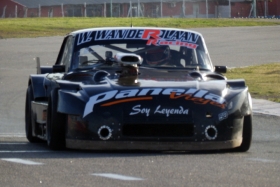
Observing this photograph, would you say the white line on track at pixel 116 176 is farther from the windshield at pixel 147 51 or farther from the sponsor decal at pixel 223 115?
the windshield at pixel 147 51

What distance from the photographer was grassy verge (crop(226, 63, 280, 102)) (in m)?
16.9

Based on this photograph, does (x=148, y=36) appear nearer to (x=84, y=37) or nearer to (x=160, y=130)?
(x=84, y=37)

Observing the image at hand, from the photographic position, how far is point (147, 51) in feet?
30.7

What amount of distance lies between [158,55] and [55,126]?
197 centimetres

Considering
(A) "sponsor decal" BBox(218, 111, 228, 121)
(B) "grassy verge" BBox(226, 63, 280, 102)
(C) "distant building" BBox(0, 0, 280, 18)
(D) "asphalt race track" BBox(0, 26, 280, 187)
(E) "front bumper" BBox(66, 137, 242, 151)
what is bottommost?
(B) "grassy verge" BBox(226, 63, 280, 102)

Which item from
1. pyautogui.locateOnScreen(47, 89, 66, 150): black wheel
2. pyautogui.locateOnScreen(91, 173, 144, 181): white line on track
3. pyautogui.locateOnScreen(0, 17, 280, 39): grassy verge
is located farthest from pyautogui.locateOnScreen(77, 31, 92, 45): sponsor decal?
pyautogui.locateOnScreen(0, 17, 280, 39): grassy verge

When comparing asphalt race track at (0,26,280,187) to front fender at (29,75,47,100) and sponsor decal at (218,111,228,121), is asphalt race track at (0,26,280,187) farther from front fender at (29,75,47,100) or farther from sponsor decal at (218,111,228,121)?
front fender at (29,75,47,100)

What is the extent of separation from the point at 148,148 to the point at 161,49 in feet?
6.48

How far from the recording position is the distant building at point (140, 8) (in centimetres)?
7144

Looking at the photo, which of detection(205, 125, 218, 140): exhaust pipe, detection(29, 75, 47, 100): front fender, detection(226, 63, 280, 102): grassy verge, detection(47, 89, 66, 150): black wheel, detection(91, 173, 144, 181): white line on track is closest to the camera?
detection(91, 173, 144, 181): white line on track

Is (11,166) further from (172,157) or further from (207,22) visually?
(207,22)

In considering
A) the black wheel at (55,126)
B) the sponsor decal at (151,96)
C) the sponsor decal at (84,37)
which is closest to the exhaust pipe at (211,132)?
the sponsor decal at (151,96)

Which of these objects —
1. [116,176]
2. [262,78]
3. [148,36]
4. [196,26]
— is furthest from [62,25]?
[116,176]

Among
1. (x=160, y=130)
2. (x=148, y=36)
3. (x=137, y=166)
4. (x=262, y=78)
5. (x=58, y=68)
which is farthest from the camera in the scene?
(x=262, y=78)
